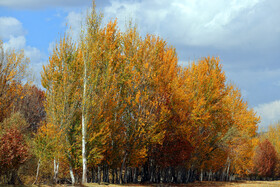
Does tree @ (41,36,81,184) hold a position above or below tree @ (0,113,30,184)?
above

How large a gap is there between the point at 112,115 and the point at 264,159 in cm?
4903

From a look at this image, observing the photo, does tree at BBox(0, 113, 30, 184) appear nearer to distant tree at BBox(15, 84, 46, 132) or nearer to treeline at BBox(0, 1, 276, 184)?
treeline at BBox(0, 1, 276, 184)

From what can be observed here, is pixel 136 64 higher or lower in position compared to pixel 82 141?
higher

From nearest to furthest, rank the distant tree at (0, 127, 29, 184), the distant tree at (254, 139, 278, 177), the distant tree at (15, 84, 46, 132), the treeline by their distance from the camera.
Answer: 1. the distant tree at (0, 127, 29, 184)
2. the treeline
3. the distant tree at (15, 84, 46, 132)
4. the distant tree at (254, 139, 278, 177)

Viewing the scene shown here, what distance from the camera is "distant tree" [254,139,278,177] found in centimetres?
6594

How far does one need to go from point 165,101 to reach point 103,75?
6.85 m

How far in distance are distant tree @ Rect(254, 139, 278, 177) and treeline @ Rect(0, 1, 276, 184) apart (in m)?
30.0

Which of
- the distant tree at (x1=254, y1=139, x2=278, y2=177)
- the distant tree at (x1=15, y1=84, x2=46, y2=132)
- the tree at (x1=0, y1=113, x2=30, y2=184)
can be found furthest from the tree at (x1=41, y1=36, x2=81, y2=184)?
the distant tree at (x1=254, y1=139, x2=278, y2=177)

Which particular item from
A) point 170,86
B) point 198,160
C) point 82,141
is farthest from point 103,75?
point 198,160

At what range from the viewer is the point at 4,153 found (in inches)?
753

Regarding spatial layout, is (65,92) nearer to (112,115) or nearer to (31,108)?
(112,115)

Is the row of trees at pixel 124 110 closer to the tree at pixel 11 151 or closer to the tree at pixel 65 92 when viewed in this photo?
the tree at pixel 65 92

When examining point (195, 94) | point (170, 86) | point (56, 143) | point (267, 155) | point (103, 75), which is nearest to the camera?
point (56, 143)

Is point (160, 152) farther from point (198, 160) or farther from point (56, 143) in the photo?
point (56, 143)
